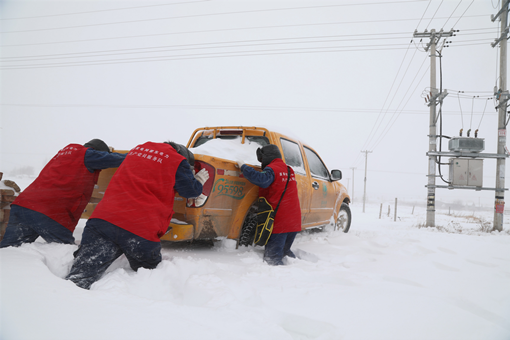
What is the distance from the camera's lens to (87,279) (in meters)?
2.21

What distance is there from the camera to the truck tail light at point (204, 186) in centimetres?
321

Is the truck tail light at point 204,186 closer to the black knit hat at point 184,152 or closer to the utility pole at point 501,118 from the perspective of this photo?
the black knit hat at point 184,152

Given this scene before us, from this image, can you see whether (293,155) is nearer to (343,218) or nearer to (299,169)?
(299,169)

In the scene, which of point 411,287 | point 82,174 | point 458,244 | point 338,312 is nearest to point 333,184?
point 458,244

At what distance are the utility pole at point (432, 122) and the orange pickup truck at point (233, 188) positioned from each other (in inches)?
304

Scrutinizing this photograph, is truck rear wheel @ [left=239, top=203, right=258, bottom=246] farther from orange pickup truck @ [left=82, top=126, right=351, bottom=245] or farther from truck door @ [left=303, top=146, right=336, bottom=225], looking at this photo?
truck door @ [left=303, top=146, right=336, bottom=225]

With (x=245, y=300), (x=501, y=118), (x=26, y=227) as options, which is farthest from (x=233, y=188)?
(x=501, y=118)

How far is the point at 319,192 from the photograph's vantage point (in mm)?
5238

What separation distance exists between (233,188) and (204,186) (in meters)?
0.44

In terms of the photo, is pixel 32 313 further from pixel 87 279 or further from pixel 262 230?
pixel 262 230

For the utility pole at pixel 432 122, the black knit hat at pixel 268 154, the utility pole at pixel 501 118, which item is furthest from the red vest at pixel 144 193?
the utility pole at pixel 501 118

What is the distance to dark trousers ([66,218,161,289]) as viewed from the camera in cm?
226

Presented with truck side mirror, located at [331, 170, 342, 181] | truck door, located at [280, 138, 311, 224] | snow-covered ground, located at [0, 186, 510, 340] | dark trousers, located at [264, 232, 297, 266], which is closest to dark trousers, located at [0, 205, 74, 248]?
snow-covered ground, located at [0, 186, 510, 340]

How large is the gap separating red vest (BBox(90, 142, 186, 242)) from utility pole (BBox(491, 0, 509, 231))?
12605 mm
